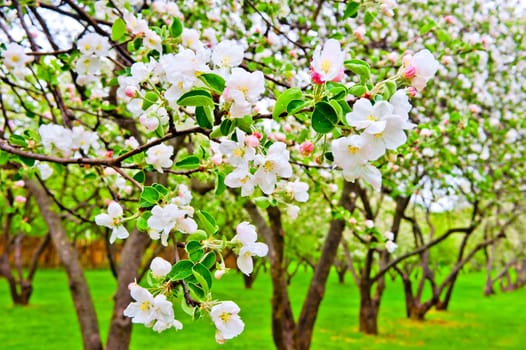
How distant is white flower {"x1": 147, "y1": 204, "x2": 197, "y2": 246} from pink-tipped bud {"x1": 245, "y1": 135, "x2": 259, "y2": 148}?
0.33 metres

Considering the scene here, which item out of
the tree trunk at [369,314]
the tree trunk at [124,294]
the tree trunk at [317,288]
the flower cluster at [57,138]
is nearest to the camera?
the flower cluster at [57,138]

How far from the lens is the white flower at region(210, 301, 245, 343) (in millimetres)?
1340

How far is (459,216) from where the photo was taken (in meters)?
17.6

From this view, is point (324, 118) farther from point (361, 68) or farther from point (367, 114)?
point (361, 68)

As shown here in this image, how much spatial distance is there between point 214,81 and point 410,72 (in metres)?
0.44

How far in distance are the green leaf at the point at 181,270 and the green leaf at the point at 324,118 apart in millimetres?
497

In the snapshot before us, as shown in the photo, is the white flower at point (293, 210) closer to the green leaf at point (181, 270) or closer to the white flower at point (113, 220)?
the white flower at point (113, 220)

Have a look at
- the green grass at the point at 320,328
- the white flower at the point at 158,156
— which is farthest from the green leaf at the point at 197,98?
the green grass at the point at 320,328

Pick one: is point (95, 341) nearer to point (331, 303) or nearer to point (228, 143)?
point (228, 143)

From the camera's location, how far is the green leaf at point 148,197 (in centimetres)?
152

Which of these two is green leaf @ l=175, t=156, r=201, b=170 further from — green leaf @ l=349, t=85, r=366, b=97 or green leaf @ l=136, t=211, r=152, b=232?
green leaf @ l=349, t=85, r=366, b=97

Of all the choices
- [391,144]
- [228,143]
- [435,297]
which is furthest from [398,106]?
[435,297]

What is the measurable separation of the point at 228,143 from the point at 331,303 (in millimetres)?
17544

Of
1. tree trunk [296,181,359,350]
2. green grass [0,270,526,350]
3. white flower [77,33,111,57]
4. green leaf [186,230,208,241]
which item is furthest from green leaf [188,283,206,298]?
green grass [0,270,526,350]
